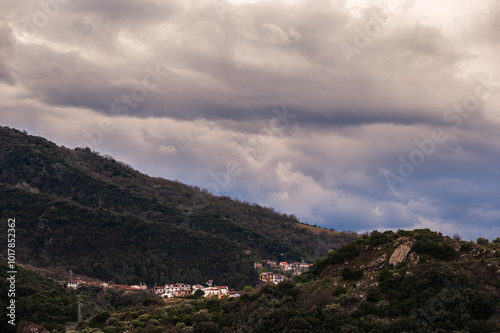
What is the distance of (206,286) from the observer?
14112cm

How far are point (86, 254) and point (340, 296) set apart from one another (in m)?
122

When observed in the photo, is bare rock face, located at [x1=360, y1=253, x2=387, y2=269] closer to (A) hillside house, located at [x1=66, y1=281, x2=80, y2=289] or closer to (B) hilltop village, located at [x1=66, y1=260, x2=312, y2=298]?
(B) hilltop village, located at [x1=66, y1=260, x2=312, y2=298]

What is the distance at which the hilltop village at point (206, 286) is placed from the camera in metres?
113

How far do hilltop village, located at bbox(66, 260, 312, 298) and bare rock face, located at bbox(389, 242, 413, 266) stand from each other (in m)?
45.0

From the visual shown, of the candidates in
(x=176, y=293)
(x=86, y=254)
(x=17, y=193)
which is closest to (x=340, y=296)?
(x=176, y=293)

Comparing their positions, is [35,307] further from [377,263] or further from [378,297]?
[378,297]

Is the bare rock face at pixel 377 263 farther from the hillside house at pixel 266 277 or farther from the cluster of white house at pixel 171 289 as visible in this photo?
the hillside house at pixel 266 277

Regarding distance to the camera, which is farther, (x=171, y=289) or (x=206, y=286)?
(x=206, y=286)

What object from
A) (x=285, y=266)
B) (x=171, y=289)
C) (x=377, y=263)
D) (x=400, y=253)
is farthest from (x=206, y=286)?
(x=400, y=253)

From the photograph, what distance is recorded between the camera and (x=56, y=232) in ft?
516

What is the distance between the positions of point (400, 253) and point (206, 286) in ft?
326

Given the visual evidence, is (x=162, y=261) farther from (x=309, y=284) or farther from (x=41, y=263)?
(x=309, y=284)

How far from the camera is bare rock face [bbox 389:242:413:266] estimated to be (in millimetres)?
47644

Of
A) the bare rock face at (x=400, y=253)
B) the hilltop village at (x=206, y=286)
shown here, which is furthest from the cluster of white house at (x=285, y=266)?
the bare rock face at (x=400, y=253)
